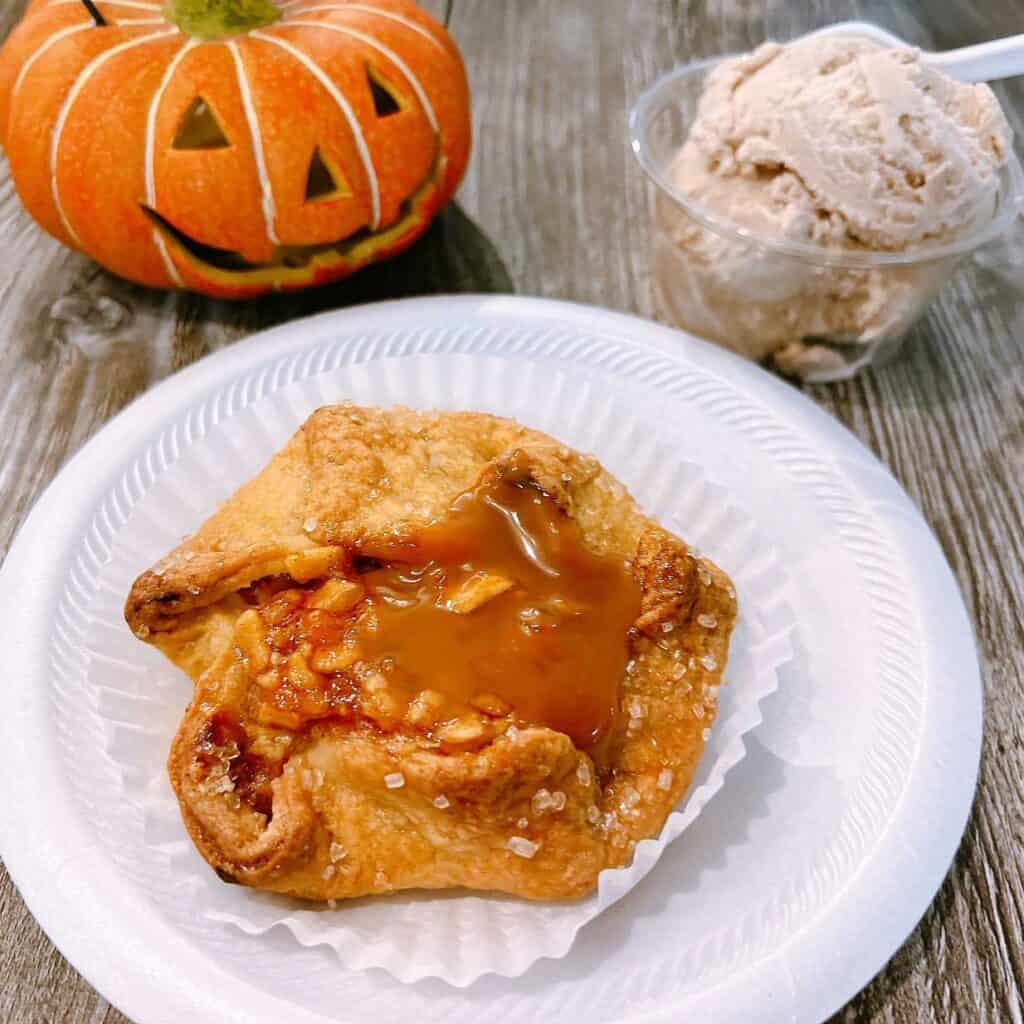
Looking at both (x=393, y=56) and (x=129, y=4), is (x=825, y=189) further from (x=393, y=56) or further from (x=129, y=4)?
(x=129, y=4)

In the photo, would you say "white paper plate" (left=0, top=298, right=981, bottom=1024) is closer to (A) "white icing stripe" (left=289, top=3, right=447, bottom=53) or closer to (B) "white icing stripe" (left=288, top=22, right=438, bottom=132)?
(B) "white icing stripe" (left=288, top=22, right=438, bottom=132)

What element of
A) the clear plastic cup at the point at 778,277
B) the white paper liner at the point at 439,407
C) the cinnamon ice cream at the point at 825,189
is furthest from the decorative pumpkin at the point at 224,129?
the cinnamon ice cream at the point at 825,189

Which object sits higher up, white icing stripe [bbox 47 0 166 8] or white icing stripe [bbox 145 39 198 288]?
white icing stripe [bbox 47 0 166 8]

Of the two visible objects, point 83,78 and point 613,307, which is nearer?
point 83,78

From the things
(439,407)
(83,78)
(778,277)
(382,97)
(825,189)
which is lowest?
(439,407)

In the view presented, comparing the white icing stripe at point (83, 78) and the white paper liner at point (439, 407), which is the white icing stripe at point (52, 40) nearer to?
the white icing stripe at point (83, 78)

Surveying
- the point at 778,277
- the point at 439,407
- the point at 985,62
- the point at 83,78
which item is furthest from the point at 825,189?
the point at 83,78

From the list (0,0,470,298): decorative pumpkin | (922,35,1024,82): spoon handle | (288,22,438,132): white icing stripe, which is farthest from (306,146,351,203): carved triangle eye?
(922,35,1024,82): spoon handle
